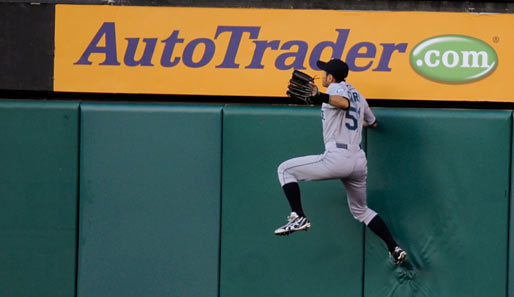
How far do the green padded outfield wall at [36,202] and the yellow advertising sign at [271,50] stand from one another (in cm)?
44

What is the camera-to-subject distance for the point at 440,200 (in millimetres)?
6816

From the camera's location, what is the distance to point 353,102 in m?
6.36

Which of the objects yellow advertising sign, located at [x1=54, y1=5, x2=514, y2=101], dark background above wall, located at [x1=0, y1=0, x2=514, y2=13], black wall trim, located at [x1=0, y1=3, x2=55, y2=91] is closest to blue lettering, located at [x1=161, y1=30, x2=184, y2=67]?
yellow advertising sign, located at [x1=54, y1=5, x2=514, y2=101]

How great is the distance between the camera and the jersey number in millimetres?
6371

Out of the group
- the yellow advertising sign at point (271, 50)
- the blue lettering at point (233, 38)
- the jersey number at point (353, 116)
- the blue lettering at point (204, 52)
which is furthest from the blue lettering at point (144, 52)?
the jersey number at point (353, 116)

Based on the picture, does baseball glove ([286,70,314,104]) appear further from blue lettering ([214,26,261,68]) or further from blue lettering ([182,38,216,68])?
blue lettering ([182,38,216,68])

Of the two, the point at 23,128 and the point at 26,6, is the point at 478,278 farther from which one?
the point at 26,6

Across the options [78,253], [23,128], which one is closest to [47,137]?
[23,128]

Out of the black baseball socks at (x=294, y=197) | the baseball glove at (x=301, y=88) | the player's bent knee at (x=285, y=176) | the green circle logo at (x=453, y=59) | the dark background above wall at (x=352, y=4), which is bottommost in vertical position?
the black baseball socks at (x=294, y=197)

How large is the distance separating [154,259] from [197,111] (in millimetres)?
1311

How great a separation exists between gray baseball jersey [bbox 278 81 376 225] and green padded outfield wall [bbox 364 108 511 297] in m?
0.44

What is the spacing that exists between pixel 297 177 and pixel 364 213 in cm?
66

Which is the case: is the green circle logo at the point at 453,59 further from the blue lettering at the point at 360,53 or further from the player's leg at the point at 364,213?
the player's leg at the point at 364,213

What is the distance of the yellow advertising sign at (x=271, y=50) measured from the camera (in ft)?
22.6
